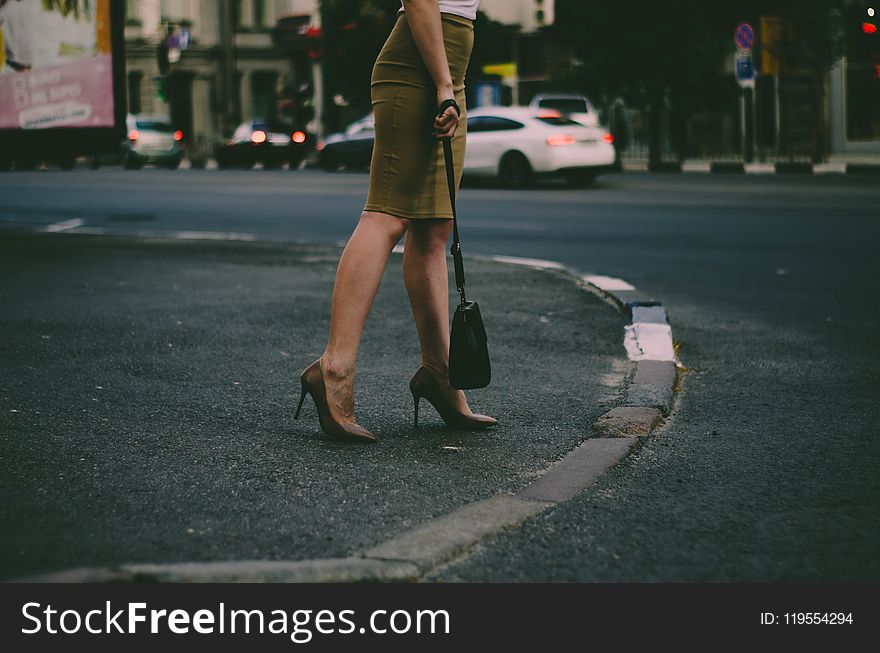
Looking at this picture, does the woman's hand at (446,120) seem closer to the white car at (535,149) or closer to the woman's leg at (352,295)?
the woman's leg at (352,295)

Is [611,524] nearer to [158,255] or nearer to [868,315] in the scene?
[868,315]

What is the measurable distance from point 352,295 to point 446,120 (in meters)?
0.62

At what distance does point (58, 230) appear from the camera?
14.5 m

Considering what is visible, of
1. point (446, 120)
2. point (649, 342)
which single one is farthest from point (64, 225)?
point (446, 120)

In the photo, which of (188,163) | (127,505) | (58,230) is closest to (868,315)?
(127,505)

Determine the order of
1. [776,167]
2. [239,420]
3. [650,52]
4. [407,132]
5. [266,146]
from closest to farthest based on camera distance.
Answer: [407,132] < [239,420] < [776,167] < [650,52] < [266,146]

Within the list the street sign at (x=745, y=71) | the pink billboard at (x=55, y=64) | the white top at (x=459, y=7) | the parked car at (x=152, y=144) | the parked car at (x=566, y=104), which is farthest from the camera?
the parked car at (x=152, y=144)

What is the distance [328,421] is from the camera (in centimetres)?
445

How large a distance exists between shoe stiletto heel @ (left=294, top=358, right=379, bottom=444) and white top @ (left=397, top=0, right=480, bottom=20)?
1.18 meters

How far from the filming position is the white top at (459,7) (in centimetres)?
450

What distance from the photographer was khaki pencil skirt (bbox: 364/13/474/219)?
177 inches

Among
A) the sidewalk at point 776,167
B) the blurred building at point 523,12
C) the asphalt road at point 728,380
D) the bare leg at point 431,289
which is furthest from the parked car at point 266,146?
the bare leg at point 431,289

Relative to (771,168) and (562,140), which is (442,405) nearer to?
(562,140)

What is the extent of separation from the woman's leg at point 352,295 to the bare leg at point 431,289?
112mm
